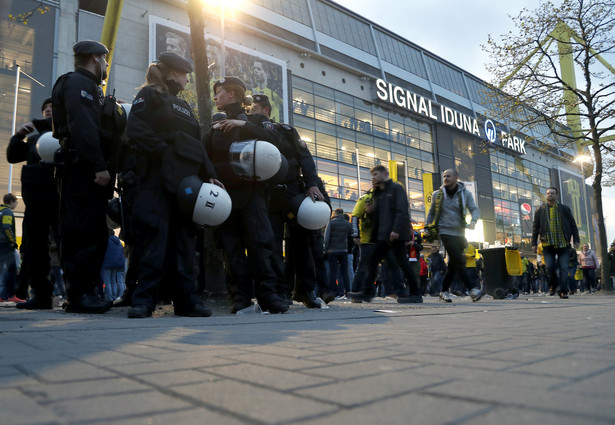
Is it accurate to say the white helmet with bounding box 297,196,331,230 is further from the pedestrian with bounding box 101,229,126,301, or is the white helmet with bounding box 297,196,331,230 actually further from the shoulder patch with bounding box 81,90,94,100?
the pedestrian with bounding box 101,229,126,301

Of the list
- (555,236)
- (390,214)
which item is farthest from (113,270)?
(555,236)

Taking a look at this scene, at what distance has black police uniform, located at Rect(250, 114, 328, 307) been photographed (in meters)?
5.18

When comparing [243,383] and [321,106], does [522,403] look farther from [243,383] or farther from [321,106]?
[321,106]

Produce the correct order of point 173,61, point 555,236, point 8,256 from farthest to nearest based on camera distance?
1. point 555,236
2. point 8,256
3. point 173,61

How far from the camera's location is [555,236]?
356 inches

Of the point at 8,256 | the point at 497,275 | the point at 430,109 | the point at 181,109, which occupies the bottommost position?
the point at 497,275

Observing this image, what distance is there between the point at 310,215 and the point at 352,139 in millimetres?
34016

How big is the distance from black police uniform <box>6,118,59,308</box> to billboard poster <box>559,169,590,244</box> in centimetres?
6977

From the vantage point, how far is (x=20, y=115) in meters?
23.8

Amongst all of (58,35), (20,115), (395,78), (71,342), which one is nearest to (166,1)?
(58,35)

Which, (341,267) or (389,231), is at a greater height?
(389,231)

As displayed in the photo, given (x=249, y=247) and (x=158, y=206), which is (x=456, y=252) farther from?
(x=158, y=206)

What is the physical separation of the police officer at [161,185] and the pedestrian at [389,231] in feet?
11.3

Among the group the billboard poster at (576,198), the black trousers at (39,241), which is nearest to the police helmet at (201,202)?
the black trousers at (39,241)
